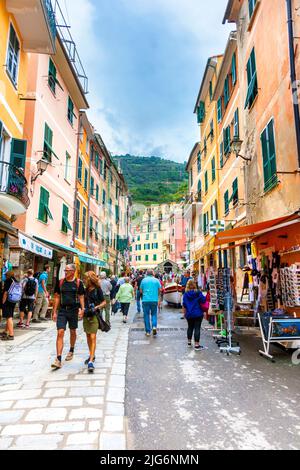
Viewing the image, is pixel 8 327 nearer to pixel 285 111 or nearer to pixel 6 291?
pixel 6 291

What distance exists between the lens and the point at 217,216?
19828mm

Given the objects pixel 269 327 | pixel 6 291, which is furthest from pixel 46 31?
pixel 269 327

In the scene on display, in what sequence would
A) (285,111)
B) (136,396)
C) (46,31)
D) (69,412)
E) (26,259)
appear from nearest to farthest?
(69,412), (136,396), (285,111), (46,31), (26,259)

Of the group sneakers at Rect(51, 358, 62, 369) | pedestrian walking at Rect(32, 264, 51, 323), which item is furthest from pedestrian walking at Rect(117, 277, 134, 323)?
sneakers at Rect(51, 358, 62, 369)

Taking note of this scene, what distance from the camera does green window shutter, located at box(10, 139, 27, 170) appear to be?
11203 mm

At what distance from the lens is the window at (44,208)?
599 inches

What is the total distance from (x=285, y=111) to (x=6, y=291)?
881cm

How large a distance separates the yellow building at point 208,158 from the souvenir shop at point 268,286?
7.01m

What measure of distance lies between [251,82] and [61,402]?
1193 cm

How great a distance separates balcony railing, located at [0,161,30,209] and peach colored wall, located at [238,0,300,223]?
798 cm

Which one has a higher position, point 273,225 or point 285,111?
point 285,111

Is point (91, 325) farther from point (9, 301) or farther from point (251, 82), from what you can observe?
point (251, 82)

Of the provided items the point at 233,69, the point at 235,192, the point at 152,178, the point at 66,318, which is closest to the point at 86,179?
the point at 235,192

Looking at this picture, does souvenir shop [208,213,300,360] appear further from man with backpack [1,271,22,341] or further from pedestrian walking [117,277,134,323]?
man with backpack [1,271,22,341]
